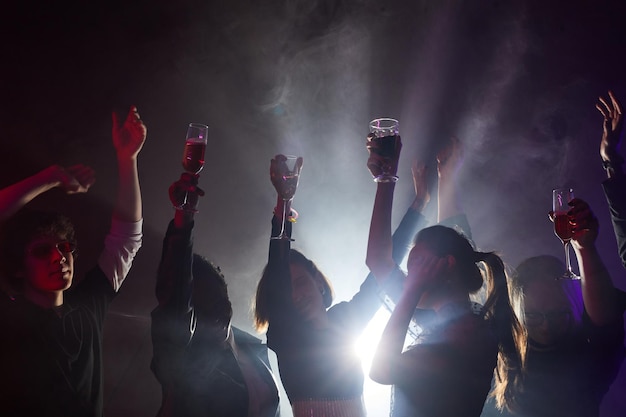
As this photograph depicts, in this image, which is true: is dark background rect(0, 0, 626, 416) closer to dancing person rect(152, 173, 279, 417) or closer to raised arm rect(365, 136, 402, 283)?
dancing person rect(152, 173, 279, 417)

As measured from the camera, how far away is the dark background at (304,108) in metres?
2.83

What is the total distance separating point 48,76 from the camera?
9.04 feet

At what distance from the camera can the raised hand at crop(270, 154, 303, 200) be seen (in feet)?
7.02

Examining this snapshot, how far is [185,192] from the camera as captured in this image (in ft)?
6.41

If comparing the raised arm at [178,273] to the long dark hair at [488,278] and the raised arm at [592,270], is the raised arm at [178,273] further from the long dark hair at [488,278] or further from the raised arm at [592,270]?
the raised arm at [592,270]

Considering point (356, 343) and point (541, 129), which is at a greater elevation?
point (541, 129)

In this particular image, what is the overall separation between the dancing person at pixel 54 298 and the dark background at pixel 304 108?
80 centimetres

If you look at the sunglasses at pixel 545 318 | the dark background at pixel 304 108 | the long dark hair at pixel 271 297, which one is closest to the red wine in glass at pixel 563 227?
the sunglasses at pixel 545 318

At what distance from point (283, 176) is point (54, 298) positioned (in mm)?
1011

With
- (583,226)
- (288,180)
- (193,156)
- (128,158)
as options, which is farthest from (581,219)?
(128,158)

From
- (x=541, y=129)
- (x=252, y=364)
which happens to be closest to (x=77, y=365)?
(x=252, y=364)

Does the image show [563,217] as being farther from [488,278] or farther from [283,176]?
[283,176]

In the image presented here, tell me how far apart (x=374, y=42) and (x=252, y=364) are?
6.80 feet

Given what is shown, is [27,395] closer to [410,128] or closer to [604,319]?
[604,319]
